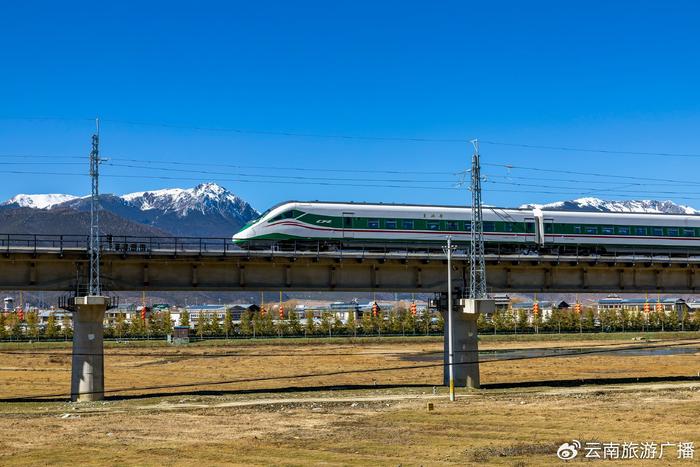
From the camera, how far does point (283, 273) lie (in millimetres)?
55875

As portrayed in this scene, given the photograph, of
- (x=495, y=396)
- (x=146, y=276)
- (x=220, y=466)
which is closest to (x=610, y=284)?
(x=495, y=396)

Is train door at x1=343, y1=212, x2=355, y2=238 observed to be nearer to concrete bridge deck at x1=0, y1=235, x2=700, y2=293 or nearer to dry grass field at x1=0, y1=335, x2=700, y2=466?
concrete bridge deck at x1=0, y1=235, x2=700, y2=293

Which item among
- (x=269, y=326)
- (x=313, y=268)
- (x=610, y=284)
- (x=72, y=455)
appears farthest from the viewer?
(x=269, y=326)

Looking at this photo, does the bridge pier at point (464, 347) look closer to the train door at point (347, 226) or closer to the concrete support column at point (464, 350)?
the concrete support column at point (464, 350)

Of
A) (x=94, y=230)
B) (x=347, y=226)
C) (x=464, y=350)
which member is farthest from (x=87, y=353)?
(x=464, y=350)

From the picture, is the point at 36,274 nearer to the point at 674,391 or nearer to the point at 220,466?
the point at 220,466

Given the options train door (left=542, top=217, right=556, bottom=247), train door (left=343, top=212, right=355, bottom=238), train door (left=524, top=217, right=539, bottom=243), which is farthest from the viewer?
train door (left=542, top=217, right=556, bottom=247)

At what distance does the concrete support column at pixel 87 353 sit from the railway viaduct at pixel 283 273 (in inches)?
2.4

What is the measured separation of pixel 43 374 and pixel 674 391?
5533 centimetres

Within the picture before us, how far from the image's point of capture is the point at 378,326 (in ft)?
479

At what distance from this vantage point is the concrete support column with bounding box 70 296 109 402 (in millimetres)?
49688

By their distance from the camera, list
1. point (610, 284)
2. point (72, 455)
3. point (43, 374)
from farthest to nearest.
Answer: point (43, 374)
point (610, 284)
point (72, 455)

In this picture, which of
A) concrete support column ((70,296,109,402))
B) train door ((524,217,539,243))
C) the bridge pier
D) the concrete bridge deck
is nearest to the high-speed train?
train door ((524,217,539,243))

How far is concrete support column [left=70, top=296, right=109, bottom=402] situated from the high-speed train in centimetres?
1308
